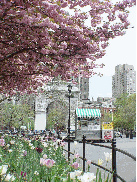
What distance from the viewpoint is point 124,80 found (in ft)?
529

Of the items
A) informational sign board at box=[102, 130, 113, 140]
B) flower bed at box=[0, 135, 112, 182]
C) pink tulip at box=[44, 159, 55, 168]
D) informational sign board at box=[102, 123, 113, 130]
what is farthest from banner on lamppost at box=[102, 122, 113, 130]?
pink tulip at box=[44, 159, 55, 168]

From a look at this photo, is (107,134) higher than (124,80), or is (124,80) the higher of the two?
(124,80)

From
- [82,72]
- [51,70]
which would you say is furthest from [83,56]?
[82,72]

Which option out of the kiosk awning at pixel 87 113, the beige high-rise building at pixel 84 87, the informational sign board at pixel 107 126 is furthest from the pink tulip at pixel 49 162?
the beige high-rise building at pixel 84 87

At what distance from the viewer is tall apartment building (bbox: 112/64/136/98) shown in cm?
15538

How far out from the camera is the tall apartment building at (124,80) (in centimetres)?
15538

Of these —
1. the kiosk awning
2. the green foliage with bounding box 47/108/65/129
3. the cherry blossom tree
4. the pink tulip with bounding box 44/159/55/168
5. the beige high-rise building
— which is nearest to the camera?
the pink tulip with bounding box 44/159/55/168

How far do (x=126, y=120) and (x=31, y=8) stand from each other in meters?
53.0

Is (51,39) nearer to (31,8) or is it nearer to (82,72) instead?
(31,8)

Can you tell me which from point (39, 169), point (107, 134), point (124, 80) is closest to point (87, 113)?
point (107, 134)

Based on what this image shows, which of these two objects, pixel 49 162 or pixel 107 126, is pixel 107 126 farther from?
pixel 49 162

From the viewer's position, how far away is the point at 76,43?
720 cm

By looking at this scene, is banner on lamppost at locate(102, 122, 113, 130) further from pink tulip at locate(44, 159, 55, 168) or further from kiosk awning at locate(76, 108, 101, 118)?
pink tulip at locate(44, 159, 55, 168)

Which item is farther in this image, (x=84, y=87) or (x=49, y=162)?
(x=84, y=87)
